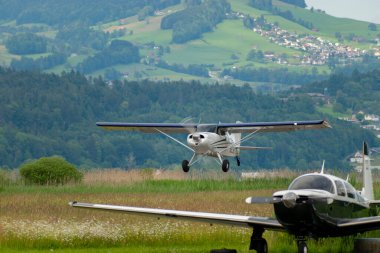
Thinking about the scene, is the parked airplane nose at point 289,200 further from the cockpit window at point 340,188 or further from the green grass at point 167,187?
the green grass at point 167,187

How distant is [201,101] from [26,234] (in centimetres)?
16844

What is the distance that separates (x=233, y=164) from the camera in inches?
5891

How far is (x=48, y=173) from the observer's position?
44281 millimetres

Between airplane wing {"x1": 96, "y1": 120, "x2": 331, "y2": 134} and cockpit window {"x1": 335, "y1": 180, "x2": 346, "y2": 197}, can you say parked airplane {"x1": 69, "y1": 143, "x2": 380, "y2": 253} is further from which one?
airplane wing {"x1": 96, "y1": 120, "x2": 331, "y2": 134}

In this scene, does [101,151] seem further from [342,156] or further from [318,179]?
[318,179]

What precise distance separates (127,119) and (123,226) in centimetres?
15562

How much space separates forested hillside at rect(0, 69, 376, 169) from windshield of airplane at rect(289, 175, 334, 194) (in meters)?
122

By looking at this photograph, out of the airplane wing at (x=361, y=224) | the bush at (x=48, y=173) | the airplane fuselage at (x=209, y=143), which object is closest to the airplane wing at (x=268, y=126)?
the airplane fuselage at (x=209, y=143)

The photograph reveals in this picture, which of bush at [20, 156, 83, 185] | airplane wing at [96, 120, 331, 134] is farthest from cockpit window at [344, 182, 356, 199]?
bush at [20, 156, 83, 185]

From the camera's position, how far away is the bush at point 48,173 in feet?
145

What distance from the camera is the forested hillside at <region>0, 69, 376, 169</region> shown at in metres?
153

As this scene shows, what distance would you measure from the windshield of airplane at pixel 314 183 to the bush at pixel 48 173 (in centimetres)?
2278

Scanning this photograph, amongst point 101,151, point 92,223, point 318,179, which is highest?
point 318,179

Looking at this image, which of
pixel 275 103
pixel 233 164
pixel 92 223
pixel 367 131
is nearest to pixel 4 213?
pixel 92 223
